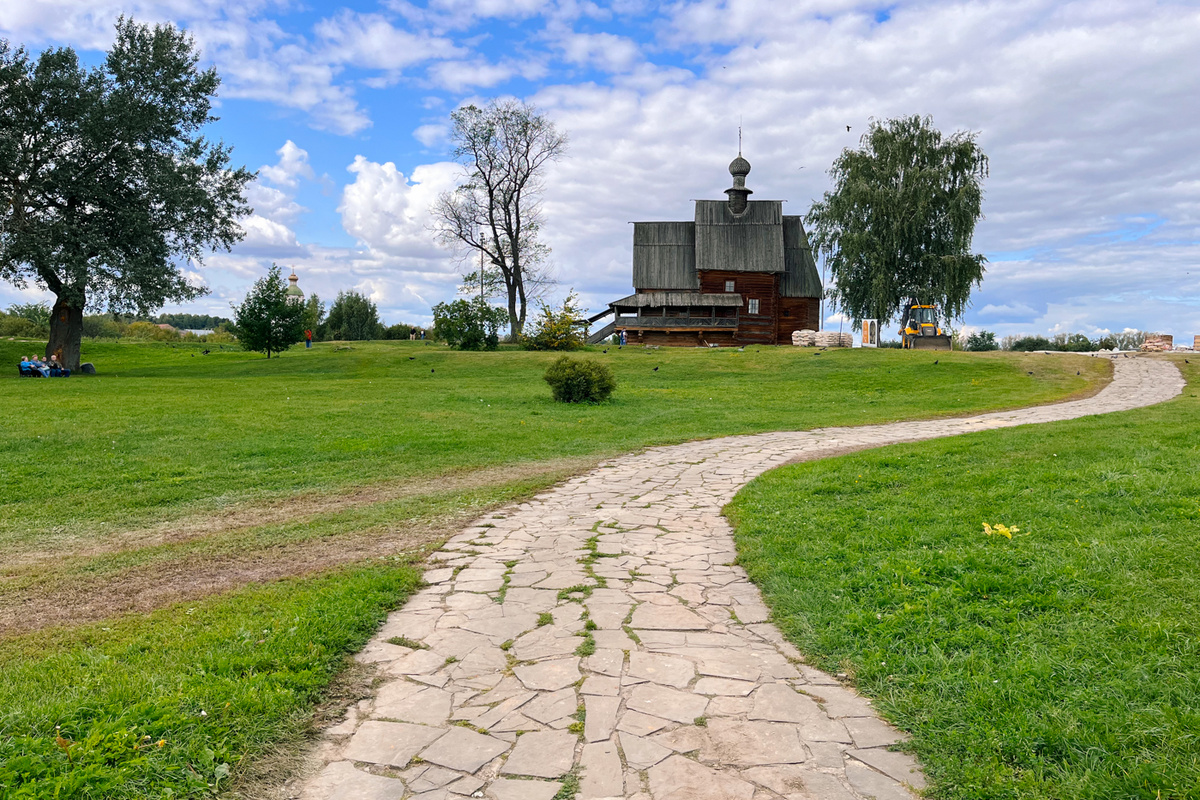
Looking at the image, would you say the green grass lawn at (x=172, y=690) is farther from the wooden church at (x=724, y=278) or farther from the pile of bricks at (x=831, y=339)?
the wooden church at (x=724, y=278)

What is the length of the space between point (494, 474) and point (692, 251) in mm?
38151

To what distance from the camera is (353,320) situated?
198 ft

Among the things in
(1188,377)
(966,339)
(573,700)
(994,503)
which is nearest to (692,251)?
(966,339)

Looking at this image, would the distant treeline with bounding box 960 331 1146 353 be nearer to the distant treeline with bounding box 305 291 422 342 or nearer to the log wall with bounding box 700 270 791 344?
the log wall with bounding box 700 270 791 344

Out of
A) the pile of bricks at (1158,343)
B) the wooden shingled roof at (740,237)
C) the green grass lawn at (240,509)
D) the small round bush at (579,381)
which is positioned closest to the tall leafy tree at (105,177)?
the green grass lawn at (240,509)

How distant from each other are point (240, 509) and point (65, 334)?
Answer: 2800 centimetres

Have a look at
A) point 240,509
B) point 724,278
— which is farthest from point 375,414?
point 724,278

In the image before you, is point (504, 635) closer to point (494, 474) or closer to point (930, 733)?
point (930, 733)

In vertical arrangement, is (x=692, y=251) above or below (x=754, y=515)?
above

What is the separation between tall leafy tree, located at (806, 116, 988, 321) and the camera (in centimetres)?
3547

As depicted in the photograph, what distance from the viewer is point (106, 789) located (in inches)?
111

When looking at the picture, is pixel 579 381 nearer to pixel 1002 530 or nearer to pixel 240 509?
pixel 240 509

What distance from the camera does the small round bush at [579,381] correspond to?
61.9ft

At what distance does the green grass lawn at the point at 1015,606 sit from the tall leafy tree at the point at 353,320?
185ft
